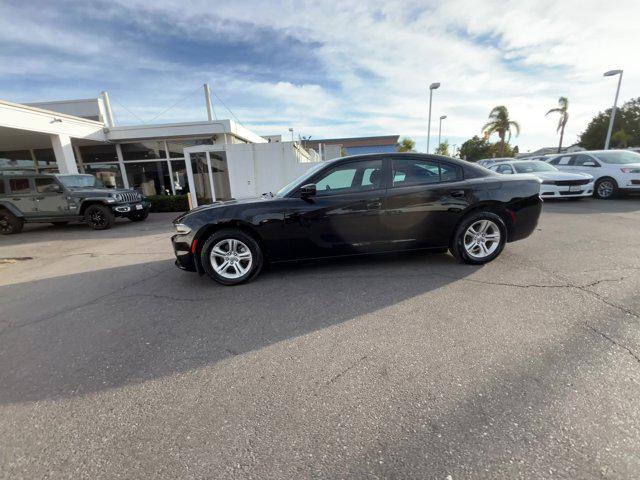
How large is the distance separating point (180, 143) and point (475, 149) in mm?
53800

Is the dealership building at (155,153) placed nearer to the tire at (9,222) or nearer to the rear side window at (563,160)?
the tire at (9,222)

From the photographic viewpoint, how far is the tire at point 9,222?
990 centimetres

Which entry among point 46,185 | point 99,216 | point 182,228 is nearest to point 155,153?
point 46,185

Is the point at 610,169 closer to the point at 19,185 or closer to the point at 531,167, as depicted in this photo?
the point at 531,167

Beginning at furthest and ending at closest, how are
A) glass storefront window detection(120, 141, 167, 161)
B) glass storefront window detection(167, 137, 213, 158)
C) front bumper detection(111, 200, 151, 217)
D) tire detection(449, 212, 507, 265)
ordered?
1. glass storefront window detection(120, 141, 167, 161)
2. glass storefront window detection(167, 137, 213, 158)
3. front bumper detection(111, 200, 151, 217)
4. tire detection(449, 212, 507, 265)

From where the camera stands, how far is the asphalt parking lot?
172cm

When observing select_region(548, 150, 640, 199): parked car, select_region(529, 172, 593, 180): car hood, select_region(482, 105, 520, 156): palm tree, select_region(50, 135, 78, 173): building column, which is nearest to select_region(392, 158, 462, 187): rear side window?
select_region(529, 172, 593, 180): car hood

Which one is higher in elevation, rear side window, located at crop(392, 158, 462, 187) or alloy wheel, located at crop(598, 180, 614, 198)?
rear side window, located at crop(392, 158, 462, 187)

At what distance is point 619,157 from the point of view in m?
10.9

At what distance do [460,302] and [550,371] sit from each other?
3.87ft

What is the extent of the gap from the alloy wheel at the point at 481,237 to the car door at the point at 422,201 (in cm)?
31

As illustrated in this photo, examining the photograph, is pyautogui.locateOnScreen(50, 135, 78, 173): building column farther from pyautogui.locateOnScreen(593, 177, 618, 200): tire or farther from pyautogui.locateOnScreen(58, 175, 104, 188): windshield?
pyautogui.locateOnScreen(593, 177, 618, 200): tire

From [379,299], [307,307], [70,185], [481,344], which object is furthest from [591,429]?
[70,185]

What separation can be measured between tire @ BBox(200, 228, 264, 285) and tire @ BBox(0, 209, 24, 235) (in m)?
9.79
